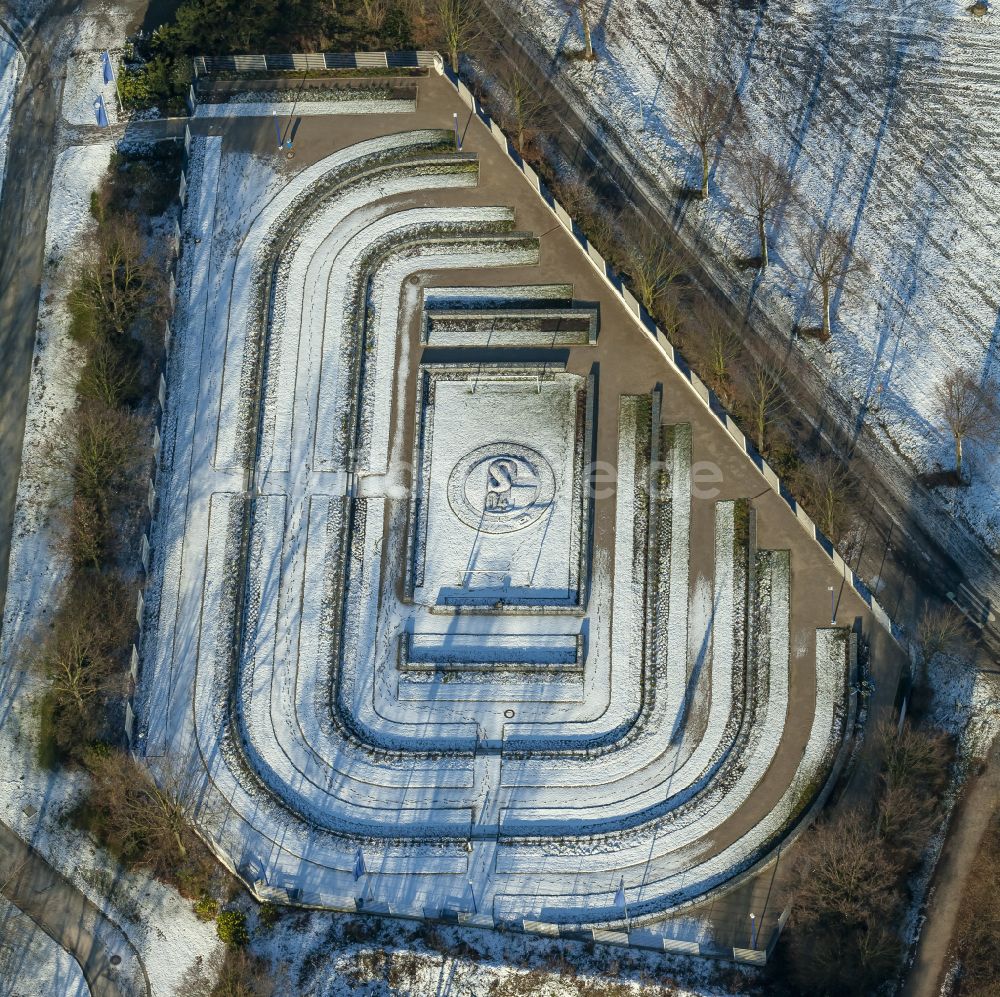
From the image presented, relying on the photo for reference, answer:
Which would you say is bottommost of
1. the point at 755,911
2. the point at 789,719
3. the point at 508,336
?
the point at 755,911

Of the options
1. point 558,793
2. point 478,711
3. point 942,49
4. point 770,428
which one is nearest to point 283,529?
point 478,711

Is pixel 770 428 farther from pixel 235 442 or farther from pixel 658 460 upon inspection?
pixel 235 442

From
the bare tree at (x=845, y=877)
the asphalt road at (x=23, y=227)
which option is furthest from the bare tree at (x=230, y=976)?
the bare tree at (x=845, y=877)

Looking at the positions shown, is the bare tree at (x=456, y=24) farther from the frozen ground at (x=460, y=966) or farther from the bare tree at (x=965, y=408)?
the frozen ground at (x=460, y=966)

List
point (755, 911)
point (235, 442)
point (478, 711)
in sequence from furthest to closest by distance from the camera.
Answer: point (235, 442) < point (478, 711) < point (755, 911)

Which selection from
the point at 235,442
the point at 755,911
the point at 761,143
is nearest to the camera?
the point at 755,911

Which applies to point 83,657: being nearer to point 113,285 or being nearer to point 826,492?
point 113,285

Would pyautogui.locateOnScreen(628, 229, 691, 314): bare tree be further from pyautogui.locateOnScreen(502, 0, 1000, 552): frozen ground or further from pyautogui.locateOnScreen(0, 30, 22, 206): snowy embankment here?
pyautogui.locateOnScreen(0, 30, 22, 206): snowy embankment
